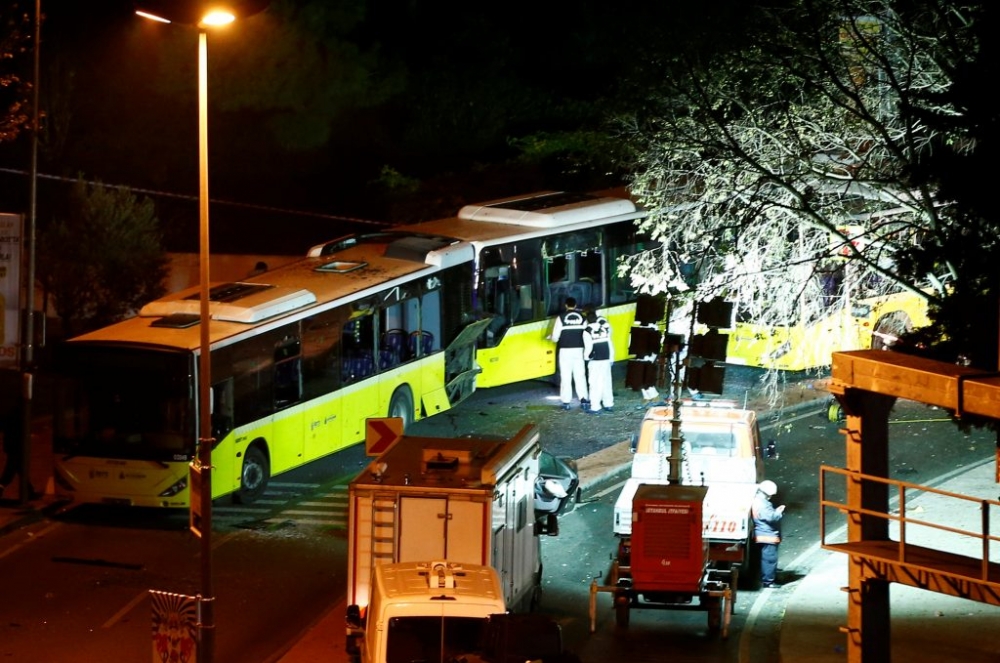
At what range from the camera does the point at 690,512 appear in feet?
57.0

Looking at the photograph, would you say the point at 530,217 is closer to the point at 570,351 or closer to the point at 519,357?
the point at 519,357

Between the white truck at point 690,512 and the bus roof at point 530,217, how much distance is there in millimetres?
6605

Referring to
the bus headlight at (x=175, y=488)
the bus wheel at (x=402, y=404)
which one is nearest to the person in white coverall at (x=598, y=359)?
the bus wheel at (x=402, y=404)

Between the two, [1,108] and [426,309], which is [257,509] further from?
[1,108]

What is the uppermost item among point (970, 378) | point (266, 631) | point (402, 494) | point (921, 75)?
point (921, 75)

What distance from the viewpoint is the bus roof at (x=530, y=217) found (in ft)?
90.3

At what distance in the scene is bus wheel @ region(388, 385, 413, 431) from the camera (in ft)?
81.6

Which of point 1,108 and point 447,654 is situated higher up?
point 1,108

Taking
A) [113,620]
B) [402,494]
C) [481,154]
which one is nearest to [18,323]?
[113,620]

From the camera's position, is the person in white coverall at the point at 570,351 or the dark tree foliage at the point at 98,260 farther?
the dark tree foliage at the point at 98,260

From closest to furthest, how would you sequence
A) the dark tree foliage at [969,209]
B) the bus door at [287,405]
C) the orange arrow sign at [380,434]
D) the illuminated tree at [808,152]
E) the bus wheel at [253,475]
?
the dark tree foliage at [969,209] → the orange arrow sign at [380,434] → the illuminated tree at [808,152] → the bus wheel at [253,475] → the bus door at [287,405]

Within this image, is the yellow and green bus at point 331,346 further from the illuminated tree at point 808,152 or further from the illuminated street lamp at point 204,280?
the illuminated street lamp at point 204,280

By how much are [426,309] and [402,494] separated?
33.6 feet

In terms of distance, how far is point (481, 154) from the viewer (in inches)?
1788
